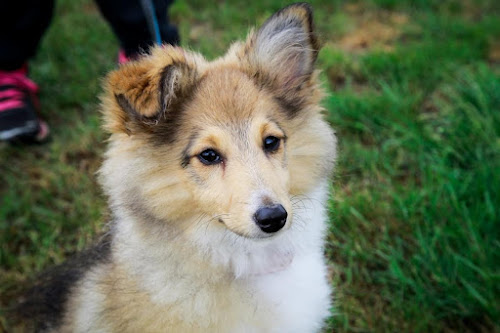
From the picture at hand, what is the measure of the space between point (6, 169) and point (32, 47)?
3.25 ft

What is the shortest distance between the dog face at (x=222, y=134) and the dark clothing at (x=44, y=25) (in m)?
1.40

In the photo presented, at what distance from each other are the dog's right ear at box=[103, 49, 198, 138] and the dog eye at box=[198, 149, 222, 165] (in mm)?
163

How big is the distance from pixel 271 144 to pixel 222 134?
0.22 m

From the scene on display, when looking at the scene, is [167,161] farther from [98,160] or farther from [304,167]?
[98,160]

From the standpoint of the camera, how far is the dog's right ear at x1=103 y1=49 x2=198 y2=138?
1726mm

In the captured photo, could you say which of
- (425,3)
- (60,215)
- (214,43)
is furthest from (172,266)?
(425,3)

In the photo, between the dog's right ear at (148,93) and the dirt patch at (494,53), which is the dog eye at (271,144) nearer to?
the dog's right ear at (148,93)

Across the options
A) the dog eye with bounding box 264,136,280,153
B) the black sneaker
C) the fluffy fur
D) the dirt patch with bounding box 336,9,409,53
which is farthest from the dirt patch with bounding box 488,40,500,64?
the black sneaker

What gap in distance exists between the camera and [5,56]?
151 inches

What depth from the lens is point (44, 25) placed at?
12.7 ft

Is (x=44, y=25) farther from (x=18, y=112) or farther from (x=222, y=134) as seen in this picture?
(x=222, y=134)

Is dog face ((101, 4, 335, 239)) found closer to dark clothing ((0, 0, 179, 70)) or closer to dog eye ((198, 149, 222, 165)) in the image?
dog eye ((198, 149, 222, 165))

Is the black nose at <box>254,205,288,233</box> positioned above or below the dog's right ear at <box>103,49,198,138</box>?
below

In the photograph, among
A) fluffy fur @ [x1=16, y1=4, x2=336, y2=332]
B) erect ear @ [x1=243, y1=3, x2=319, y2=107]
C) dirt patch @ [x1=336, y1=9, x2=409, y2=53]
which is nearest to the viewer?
fluffy fur @ [x1=16, y1=4, x2=336, y2=332]
